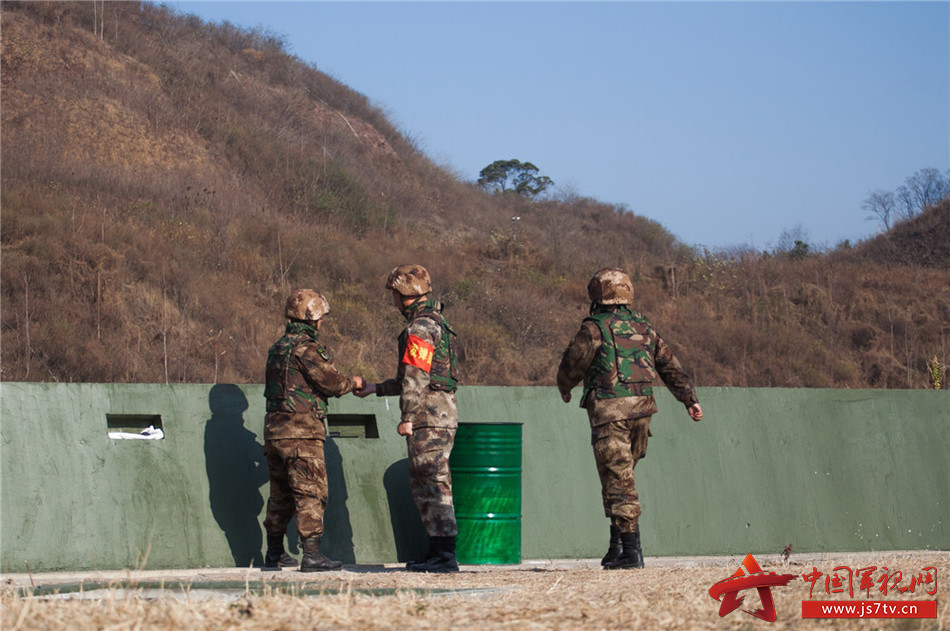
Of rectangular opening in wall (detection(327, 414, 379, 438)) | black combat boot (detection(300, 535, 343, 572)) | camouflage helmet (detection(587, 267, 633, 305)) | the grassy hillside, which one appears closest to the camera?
black combat boot (detection(300, 535, 343, 572))

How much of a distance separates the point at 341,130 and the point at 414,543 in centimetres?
2386

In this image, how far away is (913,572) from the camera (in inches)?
216

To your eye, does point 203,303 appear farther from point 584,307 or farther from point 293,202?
point 584,307

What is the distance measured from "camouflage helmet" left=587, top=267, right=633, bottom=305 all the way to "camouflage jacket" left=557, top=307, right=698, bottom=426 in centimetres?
7

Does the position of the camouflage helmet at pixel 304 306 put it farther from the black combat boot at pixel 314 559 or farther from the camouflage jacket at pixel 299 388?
the black combat boot at pixel 314 559

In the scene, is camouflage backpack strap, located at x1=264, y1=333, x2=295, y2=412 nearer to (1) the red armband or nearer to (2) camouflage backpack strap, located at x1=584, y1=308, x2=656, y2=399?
(1) the red armband

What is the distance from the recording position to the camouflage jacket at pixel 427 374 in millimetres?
6516

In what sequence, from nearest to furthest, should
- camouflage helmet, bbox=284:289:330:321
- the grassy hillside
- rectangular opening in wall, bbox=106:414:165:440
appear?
camouflage helmet, bbox=284:289:330:321 < rectangular opening in wall, bbox=106:414:165:440 < the grassy hillside

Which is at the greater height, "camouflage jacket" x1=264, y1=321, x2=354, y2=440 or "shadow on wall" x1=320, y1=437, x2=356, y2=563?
"camouflage jacket" x1=264, y1=321, x2=354, y2=440

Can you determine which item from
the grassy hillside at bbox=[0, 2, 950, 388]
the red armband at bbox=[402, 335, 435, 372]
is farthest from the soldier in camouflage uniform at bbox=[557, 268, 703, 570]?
the grassy hillside at bbox=[0, 2, 950, 388]

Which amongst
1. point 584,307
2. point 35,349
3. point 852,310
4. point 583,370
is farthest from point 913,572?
point 852,310

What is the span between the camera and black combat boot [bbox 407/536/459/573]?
6492mm

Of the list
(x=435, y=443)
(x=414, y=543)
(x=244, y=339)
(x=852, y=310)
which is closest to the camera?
(x=435, y=443)

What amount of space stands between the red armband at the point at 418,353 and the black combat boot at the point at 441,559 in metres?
1.11
